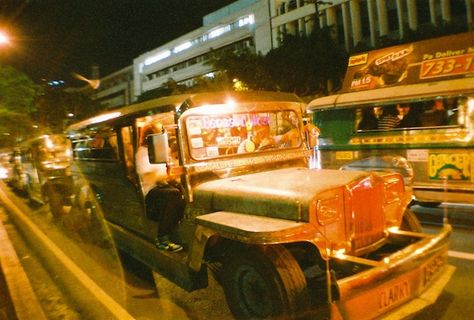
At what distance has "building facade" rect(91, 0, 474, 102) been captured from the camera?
1278 inches

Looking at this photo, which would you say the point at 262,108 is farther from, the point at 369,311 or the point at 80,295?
the point at 80,295

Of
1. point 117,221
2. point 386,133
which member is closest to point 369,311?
point 117,221

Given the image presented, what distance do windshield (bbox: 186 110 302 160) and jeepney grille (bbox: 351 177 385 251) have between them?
1.63 m

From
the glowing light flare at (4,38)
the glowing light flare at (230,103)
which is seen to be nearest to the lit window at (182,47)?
the glowing light flare at (4,38)

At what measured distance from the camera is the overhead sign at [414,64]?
750 centimetres

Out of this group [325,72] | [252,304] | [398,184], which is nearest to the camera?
[252,304]

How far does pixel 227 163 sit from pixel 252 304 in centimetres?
165

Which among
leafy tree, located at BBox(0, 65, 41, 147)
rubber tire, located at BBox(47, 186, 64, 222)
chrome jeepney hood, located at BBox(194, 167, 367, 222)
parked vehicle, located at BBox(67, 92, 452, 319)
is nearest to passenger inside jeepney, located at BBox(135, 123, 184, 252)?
parked vehicle, located at BBox(67, 92, 452, 319)

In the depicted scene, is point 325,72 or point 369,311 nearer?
point 369,311

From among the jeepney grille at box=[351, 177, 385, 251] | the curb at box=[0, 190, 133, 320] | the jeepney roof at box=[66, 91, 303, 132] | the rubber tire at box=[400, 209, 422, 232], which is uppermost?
the jeepney roof at box=[66, 91, 303, 132]

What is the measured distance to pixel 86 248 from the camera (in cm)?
778

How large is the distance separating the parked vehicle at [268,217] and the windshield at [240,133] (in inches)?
0.5

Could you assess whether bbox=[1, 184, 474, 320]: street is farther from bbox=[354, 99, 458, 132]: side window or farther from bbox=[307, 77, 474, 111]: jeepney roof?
bbox=[307, 77, 474, 111]: jeepney roof

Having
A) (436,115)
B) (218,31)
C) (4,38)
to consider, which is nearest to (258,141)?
(436,115)
